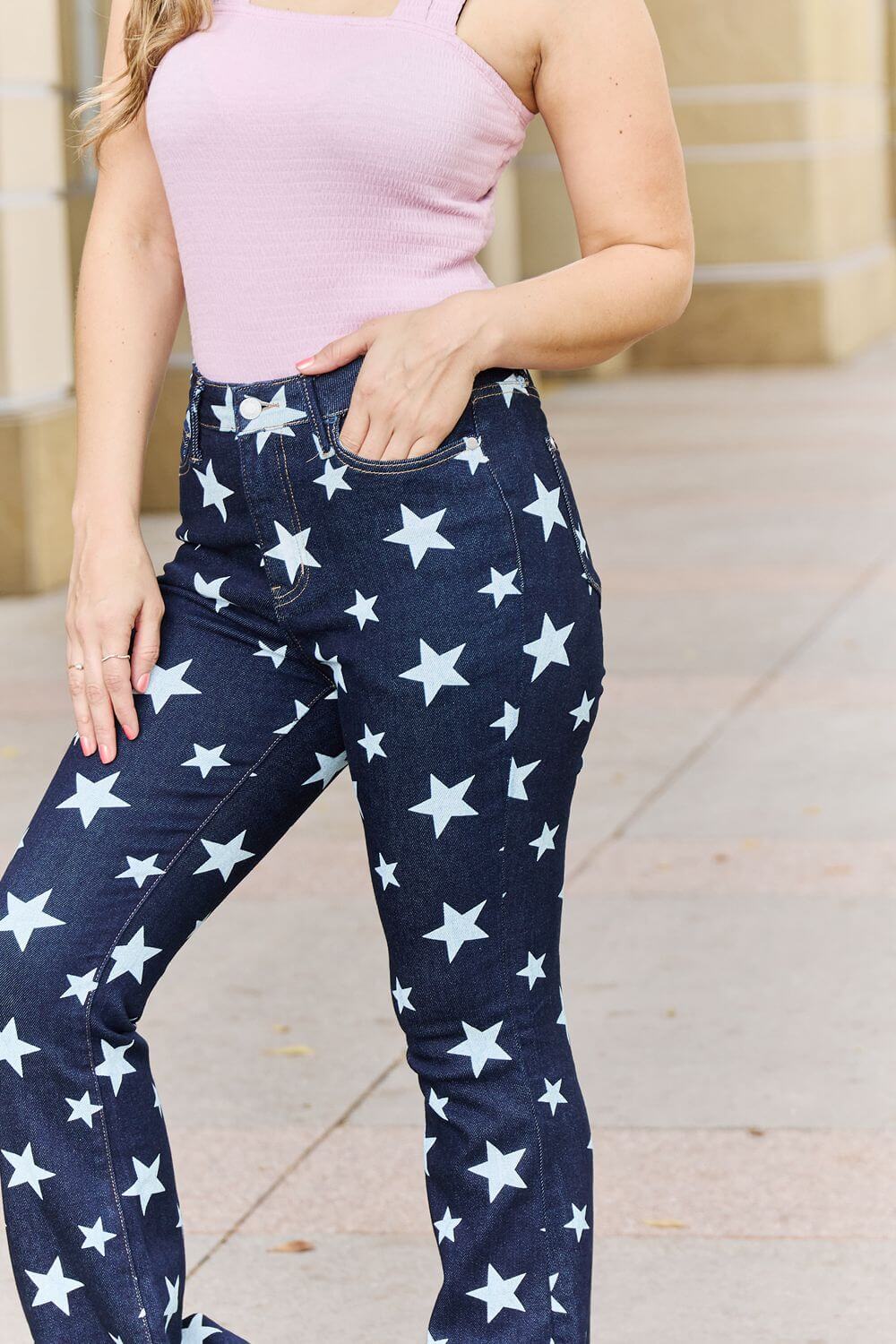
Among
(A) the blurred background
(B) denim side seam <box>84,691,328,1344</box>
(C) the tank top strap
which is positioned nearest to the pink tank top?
(C) the tank top strap

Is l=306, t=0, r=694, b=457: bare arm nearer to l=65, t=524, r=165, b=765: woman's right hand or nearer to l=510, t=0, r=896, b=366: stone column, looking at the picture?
l=65, t=524, r=165, b=765: woman's right hand

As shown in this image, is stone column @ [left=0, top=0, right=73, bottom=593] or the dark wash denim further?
stone column @ [left=0, top=0, right=73, bottom=593]

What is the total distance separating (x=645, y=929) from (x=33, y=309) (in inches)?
214

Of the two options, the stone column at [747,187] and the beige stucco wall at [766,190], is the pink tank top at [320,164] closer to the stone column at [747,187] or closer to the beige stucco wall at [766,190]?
the beige stucco wall at [766,190]

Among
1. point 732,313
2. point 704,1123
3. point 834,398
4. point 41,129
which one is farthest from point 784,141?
point 704,1123

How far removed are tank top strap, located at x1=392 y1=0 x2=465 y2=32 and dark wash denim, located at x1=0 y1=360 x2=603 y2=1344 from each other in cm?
34

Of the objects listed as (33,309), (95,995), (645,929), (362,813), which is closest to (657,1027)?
(645,929)

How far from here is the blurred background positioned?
3.21m

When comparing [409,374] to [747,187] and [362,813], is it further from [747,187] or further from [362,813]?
[747,187]

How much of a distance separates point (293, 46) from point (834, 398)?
14.0 m

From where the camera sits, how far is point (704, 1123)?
3676 millimetres

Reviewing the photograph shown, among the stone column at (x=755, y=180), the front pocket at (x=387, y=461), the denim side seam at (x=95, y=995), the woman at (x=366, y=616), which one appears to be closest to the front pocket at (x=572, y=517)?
the woman at (x=366, y=616)

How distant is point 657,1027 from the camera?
4145 millimetres

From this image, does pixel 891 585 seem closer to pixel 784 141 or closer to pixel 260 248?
pixel 260 248
